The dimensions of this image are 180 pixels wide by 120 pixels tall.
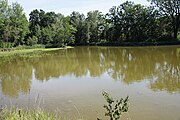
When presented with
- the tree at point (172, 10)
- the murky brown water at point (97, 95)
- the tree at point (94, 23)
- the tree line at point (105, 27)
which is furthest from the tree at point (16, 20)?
the murky brown water at point (97, 95)

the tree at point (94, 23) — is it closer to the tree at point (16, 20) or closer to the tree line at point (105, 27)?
the tree line at point (105, 27)

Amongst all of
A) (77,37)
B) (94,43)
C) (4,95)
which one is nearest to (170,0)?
(94,43)

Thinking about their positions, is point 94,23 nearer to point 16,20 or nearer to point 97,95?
point 16,20

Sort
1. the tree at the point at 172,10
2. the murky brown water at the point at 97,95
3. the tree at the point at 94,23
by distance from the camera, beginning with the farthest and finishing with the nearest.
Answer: the tree at the point at 94,23, the tree at the point at 172,10, the murky brown water at the point at 97,95

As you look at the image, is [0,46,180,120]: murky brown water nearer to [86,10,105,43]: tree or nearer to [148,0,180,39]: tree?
[148,0,180,39]: tree

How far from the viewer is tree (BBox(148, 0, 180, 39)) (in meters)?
48.4

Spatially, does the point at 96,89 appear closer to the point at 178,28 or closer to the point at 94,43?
the point at 178,28

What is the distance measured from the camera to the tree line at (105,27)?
48.8 meters

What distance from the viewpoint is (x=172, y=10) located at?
48969mm

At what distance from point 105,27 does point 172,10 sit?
707 inches

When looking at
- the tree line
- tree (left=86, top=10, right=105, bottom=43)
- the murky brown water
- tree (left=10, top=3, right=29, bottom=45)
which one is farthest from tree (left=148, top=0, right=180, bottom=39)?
the murky brown water

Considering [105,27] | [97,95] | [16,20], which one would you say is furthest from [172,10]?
[97,95]

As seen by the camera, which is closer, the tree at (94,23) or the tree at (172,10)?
the tree at (172,10)

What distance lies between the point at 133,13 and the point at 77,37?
639 inches
